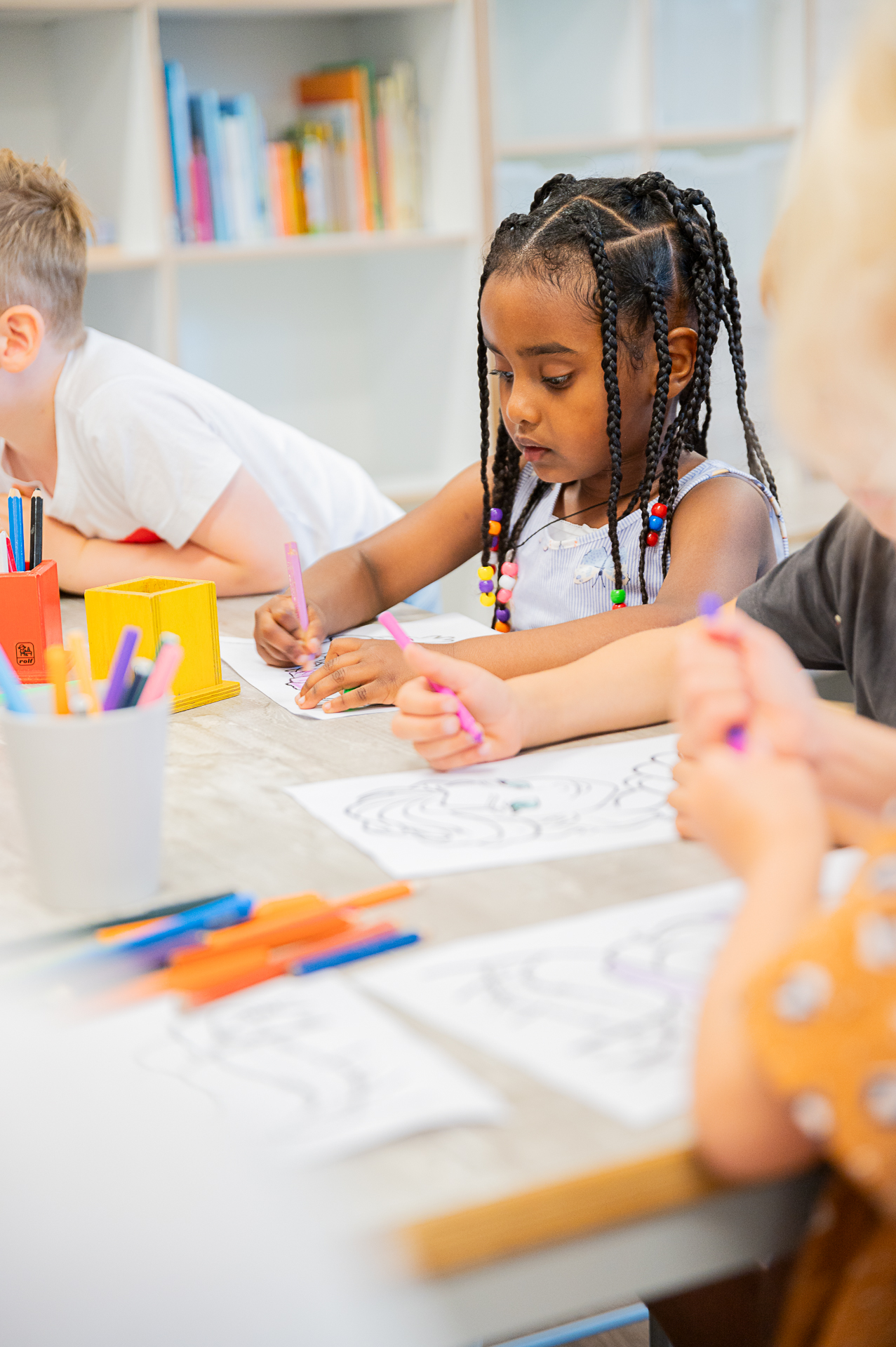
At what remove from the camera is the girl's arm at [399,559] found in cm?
133

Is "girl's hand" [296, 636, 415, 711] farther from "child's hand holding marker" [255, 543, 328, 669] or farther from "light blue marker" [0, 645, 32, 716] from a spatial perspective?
"light blue marker" [0, 645, 32, 716]

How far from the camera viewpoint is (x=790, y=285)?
574 millimetres

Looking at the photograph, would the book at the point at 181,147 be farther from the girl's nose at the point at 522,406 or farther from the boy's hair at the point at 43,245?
the girl's nose at the point at 522,406

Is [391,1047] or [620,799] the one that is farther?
[620,799]

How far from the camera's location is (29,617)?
1.09 meters

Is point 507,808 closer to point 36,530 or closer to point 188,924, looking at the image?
point 188,924

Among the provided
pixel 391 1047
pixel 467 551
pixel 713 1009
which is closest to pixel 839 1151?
pixel 713 1009

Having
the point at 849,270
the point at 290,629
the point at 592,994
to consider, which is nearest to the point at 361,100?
the point at 290,629

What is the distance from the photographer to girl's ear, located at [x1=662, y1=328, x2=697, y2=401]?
4.01ft

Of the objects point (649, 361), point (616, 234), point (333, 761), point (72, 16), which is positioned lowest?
point (333, 761)

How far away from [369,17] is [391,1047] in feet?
8.47

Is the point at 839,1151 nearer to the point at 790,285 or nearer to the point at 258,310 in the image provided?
the point at 790,285

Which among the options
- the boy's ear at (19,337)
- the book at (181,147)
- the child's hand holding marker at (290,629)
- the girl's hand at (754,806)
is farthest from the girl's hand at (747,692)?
the book at (181,147)

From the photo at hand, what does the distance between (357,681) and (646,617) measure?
0.25 meters
